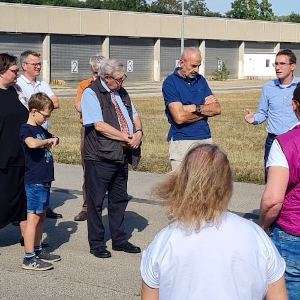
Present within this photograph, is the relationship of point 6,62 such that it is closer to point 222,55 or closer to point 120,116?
point 120,116

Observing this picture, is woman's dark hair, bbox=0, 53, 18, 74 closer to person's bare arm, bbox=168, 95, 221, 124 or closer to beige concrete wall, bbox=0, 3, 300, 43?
person's bare arm, bbox=168, 95, 221, 124

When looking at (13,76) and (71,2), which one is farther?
(71,2)

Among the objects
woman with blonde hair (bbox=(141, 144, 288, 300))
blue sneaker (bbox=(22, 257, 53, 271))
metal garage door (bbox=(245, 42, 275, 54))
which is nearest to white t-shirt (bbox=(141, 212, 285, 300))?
woman with blonde hair (bbox=(141, 144, 288, 300))

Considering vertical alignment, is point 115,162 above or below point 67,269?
above

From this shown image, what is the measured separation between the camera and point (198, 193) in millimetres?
3123

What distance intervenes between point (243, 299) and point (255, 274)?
0.11m

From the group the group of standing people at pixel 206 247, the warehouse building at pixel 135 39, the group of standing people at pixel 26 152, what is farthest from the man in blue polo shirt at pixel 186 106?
the warehouse building at pixel 135 39

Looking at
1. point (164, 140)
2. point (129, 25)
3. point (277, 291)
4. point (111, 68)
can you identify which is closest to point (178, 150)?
point (111, 68)

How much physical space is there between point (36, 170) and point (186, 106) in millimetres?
1561

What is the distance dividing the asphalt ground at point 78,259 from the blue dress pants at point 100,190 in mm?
252

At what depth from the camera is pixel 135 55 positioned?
6109 cm

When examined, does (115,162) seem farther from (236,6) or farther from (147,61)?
(236,6)

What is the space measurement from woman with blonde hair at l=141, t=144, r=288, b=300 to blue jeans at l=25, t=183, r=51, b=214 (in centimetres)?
389

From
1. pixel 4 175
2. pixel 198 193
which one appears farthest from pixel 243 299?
pixel 4 175
